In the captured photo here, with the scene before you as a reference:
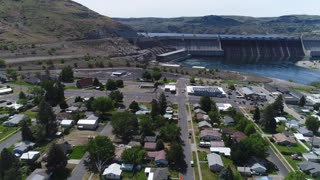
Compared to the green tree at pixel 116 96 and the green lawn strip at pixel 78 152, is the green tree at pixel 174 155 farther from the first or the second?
the green tree at pixel 116 96

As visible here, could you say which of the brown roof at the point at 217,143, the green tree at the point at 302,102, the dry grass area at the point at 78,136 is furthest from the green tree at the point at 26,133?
the green tree at the point at 302,102

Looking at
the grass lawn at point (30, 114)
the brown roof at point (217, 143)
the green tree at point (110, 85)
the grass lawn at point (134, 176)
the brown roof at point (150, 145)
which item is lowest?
the grass lawn at point (134, 176)

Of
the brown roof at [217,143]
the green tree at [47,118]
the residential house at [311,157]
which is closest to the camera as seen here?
the residential house at [311,157]

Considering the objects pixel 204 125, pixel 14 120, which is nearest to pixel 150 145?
pixel 204 125

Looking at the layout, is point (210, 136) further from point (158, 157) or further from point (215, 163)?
point (158, 157)

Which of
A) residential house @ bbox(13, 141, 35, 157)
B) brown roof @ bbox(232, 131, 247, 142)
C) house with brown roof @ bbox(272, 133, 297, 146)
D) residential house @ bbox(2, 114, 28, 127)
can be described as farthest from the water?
residential house @ bbox(13, 141, 35, 157)

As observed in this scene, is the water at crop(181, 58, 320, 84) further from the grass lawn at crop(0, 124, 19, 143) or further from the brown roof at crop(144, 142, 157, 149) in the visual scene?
the grass lawn at crop(0, 124, 19, 143)

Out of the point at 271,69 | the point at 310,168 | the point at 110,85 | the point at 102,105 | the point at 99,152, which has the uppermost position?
the point at 102,105
